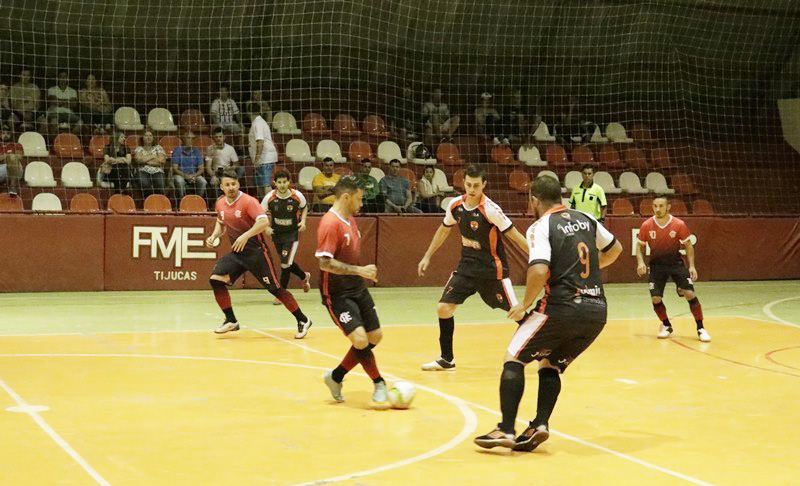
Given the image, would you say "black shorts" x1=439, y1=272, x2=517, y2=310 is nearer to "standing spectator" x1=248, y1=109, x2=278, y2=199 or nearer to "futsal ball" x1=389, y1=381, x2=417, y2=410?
"futsal ball" x1=389, y1=381, x2=417, y2=410

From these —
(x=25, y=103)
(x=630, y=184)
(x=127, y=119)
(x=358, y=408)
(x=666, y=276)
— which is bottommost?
(x=358, y=408)

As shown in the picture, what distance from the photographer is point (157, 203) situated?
2055 cm

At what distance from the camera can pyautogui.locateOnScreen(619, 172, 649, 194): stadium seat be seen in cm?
2567

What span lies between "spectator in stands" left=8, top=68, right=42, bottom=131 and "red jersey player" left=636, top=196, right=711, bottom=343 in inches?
505

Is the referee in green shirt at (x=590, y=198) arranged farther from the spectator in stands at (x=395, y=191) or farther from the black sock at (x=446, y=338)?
the black sock at (x=446, y=338)

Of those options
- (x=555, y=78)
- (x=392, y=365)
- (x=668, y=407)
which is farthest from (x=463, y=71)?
(x=668, y=407)

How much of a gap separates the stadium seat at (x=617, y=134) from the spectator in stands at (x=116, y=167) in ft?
39.3

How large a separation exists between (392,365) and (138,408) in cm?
344

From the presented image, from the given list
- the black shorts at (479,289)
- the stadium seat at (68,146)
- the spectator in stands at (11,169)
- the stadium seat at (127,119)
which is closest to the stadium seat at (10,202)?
the spectator in stands at (11,169)

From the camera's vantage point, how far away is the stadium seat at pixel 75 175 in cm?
2059

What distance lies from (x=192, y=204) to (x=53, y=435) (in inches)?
508

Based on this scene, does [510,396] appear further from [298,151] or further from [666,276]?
[298,151]

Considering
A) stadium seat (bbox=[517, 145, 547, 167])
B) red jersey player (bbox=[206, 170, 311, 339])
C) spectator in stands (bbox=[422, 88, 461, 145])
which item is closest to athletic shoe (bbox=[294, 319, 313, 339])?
red jersey player (bbox=[206, 170, 311, 339])

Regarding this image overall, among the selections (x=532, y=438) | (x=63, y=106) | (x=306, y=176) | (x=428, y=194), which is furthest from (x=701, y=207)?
(x=532, y=438)
